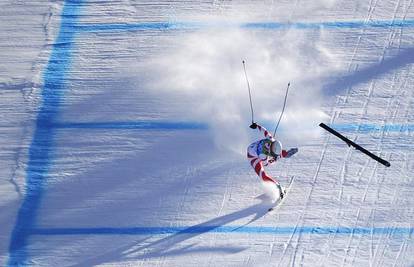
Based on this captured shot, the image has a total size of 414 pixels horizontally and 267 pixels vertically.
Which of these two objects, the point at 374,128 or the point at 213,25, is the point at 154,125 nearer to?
the point at 213,25

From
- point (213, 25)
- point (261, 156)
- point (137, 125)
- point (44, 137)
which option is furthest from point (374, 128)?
point (44, 137)

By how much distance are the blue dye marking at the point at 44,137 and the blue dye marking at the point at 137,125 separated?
172 millimetres

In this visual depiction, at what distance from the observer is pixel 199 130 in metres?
6.47

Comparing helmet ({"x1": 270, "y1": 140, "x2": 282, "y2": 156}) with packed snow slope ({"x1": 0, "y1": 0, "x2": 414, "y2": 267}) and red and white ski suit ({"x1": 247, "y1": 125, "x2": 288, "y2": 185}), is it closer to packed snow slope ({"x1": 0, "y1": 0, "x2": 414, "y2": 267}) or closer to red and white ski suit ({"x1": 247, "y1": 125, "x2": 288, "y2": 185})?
red and white ski suit ({"x1": 247, "y1": 125, "x2": 288, "y2": 185})

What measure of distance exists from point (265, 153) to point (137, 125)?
→ 1.40m

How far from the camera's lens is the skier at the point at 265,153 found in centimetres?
560

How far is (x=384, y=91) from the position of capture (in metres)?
6.55

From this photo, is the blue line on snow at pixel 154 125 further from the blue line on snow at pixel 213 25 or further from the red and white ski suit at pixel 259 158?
the blue line on snow at pixel 213 25

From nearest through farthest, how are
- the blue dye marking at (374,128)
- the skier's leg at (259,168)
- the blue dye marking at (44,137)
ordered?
the skier's leg at (259,168)
the blue dye marking at (44,137)
the blue dye marking at (374,128)

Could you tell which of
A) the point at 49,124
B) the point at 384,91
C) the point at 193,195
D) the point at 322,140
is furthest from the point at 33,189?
the point at 384,91

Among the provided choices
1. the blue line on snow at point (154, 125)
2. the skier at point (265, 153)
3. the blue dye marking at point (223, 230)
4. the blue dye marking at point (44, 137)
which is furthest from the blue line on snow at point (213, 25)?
the blue dye marking at point (223, 230)

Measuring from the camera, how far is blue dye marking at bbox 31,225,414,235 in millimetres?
5887

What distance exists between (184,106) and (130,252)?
1.47 metres

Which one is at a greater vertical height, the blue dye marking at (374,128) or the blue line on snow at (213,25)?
the blue line on snow at (213,25)
